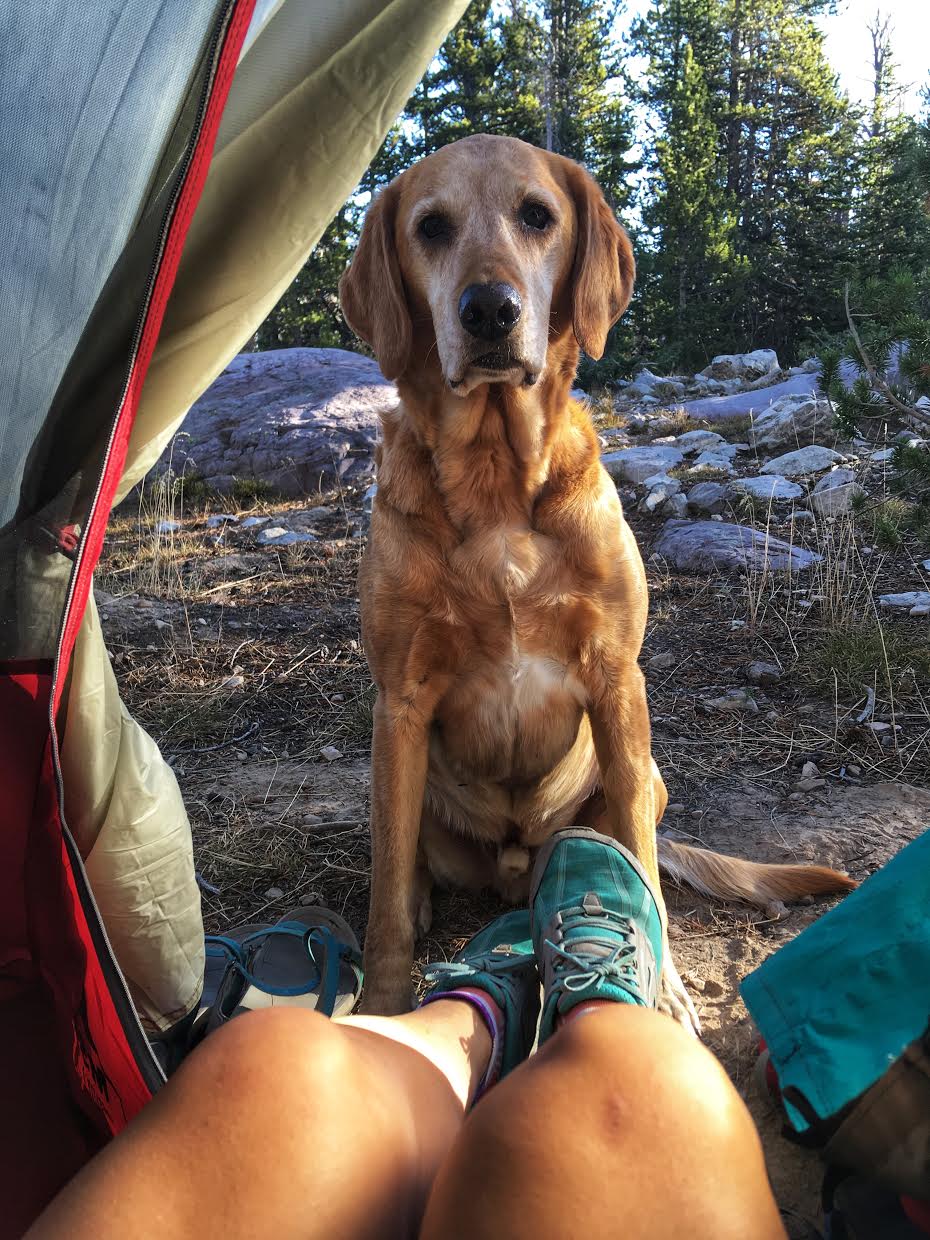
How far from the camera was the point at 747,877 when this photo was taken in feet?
6.60

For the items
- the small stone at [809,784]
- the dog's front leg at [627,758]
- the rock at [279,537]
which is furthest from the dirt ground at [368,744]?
the rock at [279,537]

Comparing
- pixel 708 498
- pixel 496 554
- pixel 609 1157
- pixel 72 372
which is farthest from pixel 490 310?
pixel 708 498

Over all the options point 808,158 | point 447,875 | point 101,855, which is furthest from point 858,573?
point 808,158

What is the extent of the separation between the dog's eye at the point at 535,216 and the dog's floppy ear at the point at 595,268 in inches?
4.4

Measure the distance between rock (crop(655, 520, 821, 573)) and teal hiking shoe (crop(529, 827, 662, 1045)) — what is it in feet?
8.33

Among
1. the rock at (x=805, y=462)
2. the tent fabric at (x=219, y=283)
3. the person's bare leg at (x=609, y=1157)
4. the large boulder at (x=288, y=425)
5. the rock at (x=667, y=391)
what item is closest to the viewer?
the person's bare leg at (x=609, y=1157)

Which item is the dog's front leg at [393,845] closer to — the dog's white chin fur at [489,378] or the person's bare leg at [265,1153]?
the dog's white chin fur at [489,378]

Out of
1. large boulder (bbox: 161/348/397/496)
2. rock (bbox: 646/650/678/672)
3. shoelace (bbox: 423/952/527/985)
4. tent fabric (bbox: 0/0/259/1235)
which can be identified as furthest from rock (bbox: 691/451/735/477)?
tent fabric (bbox: 0/0/259/1235)

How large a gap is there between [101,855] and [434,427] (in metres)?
1.12

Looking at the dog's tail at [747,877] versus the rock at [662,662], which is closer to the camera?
the dog's tail at [747,877]

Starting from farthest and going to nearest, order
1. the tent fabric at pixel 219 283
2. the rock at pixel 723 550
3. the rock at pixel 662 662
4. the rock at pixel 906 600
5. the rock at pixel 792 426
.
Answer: the rock at pixel 792 426, the rock at pixel 723 550, the rock at pixel 906 600, the rock at pixel 662 662, the tent fabric at pixel 219 283

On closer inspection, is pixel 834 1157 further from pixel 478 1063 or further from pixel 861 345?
pixel 861 345

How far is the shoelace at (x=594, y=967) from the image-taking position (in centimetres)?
126

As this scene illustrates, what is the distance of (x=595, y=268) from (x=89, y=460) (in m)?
1.38
